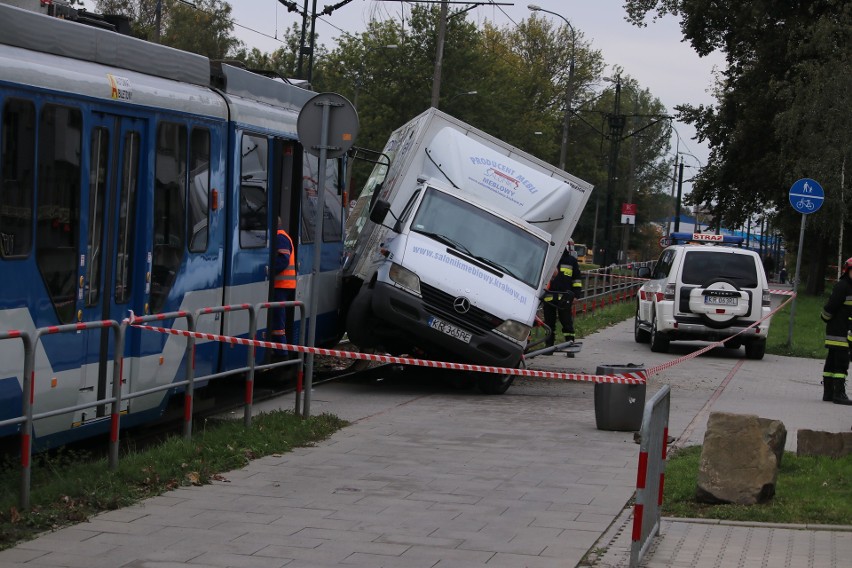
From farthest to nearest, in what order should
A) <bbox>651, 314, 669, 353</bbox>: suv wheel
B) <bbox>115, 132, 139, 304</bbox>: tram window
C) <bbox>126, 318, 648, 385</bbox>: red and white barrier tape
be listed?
<bbox>651, 314, 669, 353</bbox>: suv wheel
<bbox>126, 318, 648, 385</bbox>: red and white barrier tape
<bbox>115, 132, 139, 304</bbox>: tram window

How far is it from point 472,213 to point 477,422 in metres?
3.67

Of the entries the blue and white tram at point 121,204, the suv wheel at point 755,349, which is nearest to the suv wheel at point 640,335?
the suv wheel at point 755,349

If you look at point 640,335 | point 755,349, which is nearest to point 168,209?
point 755,349

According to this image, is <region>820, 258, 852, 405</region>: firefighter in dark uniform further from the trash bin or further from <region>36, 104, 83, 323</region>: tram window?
<region>36, 104, 83, 323</region>: tram window

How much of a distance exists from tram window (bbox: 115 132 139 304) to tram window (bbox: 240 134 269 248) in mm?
2610

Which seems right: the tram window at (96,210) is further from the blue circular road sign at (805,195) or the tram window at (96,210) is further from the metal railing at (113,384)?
the blue circular road sign at (805,195)

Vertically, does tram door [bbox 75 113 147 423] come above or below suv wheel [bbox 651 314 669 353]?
above

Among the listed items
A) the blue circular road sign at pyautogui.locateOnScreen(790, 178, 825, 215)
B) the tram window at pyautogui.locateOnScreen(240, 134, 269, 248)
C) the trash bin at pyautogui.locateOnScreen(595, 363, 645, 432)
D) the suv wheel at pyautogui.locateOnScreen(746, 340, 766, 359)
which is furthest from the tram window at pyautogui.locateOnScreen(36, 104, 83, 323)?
the blue circular road sign at pyautogui.locateOnScreen(790, 178, 825, 215)

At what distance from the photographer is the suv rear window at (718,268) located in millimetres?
22781

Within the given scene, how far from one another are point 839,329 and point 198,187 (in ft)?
27.5

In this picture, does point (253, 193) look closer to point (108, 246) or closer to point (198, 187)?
point (198, 187)

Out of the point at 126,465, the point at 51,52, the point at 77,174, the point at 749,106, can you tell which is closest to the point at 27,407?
the point at 126,465

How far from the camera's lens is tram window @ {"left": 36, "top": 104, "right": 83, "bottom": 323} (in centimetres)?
916

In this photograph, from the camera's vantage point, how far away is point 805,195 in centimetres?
2356
